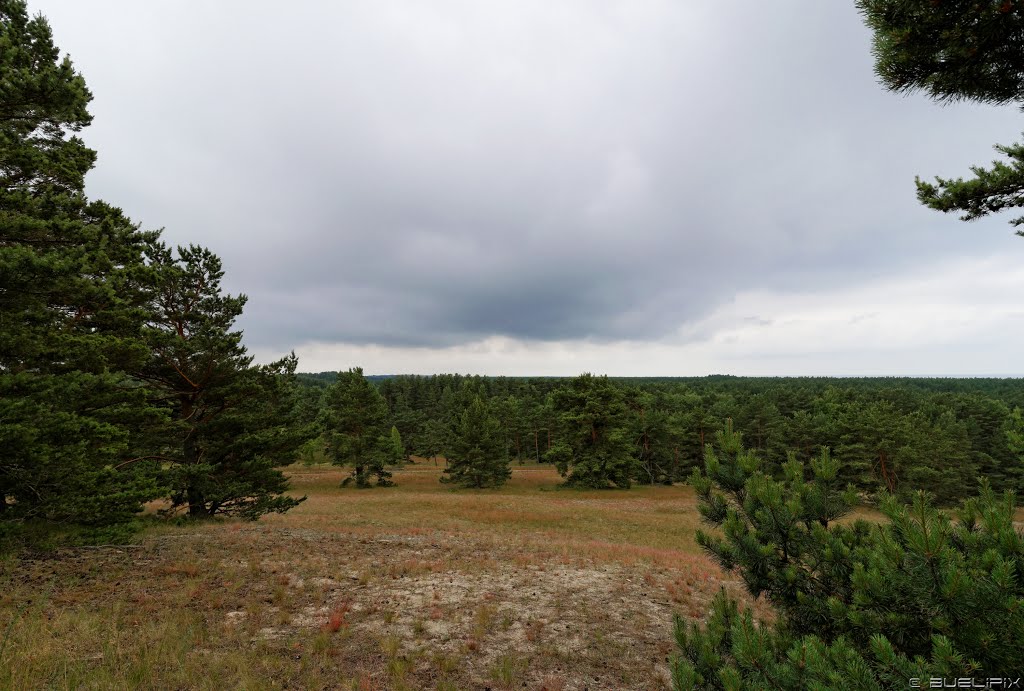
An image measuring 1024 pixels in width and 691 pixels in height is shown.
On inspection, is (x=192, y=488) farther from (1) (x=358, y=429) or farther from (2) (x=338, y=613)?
(1) (x=358, y=429)

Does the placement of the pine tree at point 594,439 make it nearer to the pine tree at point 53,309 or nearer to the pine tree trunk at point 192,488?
the pine tree trunk at point 192,488

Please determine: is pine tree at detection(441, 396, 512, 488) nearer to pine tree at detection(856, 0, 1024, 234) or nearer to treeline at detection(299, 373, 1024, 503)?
treeline at detection(299, 373, 1024, 503)

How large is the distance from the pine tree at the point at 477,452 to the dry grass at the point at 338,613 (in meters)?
28.3

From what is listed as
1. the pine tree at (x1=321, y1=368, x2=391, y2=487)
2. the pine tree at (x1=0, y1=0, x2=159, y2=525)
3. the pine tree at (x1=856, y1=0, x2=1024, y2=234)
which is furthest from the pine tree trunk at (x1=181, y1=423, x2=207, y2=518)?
the pine tree at (x1=321, y1=368, x2=391, y2=487)

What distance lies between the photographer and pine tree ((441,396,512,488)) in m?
43.2

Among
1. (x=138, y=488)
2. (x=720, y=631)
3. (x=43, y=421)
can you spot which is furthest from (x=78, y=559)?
(x=720, y=631)

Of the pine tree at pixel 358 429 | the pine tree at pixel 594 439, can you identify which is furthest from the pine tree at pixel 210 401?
the pine tree at pixel 594 439

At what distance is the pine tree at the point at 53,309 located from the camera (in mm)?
7703

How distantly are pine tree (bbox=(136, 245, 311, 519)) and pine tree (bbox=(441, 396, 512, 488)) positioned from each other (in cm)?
2513

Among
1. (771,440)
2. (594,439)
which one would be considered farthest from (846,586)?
(771,440)

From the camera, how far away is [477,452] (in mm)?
43062

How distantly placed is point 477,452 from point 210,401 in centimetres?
2842

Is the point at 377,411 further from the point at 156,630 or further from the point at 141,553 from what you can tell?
the point at 156,630

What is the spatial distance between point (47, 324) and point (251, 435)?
9200mm
